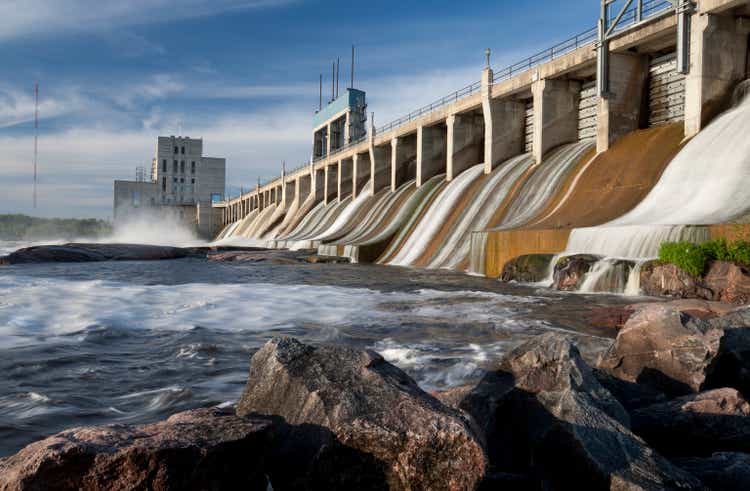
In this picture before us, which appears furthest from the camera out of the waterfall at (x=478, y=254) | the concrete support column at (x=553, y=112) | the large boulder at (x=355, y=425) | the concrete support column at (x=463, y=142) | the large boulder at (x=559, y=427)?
the concrete support column at (x=463, y=142)

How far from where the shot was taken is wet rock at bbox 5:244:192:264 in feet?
72.9

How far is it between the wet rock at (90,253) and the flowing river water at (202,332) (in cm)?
910

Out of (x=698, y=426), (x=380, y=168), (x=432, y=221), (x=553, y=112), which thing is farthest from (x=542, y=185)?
(x=380, y=168)

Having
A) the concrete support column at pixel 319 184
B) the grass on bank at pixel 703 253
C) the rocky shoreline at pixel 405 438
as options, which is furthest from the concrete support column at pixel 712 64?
the concrete support column at pixel 319 184

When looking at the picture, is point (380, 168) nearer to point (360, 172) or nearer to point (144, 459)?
point (360, 172)

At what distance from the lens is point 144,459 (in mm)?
2143

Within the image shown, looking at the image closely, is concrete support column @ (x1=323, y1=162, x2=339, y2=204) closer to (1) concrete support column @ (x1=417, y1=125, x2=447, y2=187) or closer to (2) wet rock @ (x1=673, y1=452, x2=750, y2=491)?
(1) concrete support column @ (x1=417, y1=125, x2=447, y2=187)

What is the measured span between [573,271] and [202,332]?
25.9ft

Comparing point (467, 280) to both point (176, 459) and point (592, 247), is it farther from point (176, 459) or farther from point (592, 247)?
point (176, 459)

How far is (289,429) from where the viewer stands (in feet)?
9.17

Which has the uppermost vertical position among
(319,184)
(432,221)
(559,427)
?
(319,184)

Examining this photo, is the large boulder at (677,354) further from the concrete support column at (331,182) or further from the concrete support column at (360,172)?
the concrete support column at (331,182)

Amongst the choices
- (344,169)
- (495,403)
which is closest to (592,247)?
(495,403)

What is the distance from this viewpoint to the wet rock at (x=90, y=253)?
72.9 feet
